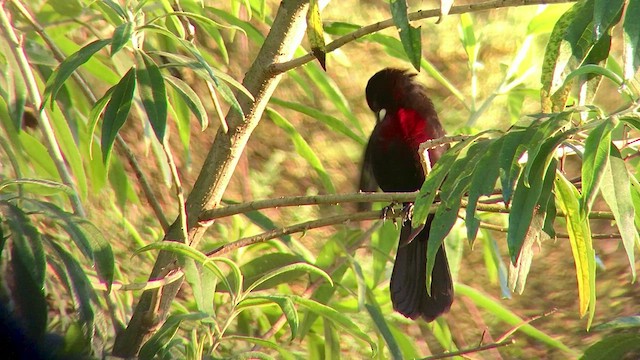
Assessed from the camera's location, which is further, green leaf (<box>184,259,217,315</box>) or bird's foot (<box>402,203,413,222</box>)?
bird's foot (<box>402,203,413,222</box>)

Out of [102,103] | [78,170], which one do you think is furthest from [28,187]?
[102,103]

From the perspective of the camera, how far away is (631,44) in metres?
1.04

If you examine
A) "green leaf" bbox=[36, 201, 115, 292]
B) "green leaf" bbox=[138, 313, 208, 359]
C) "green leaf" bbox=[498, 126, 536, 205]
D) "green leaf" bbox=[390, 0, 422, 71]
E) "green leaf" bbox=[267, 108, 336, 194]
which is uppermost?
"green leaf" bbox=[267, 108, 336, 194]

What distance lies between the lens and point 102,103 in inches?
53.4

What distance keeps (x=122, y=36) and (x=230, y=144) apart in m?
0.37

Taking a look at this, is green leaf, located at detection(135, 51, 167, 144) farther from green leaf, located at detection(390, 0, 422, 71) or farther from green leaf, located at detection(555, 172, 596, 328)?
green leaf, located at detection(555, 172, 596, 328)

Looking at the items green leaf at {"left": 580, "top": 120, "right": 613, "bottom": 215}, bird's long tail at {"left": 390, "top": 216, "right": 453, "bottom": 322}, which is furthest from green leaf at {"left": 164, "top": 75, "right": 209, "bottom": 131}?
bird's long tail at {"left": 390, "top": 216, "right": 453, "bottom": 322}

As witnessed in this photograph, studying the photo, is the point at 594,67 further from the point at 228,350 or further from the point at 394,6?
the point at 228,350

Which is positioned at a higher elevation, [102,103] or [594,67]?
[594,67]

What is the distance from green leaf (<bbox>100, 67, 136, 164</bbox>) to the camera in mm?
1279

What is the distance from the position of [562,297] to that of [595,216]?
223 centimetres

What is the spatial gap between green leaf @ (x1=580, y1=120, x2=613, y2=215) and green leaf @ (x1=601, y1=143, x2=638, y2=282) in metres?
0.01

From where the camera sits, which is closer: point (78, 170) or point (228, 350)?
point (78, 170)

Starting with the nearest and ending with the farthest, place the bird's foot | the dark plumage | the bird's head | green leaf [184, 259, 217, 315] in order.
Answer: green leaf [184, 259, 217, 315]
the bird's foot
the dark plumage
the bird's head
